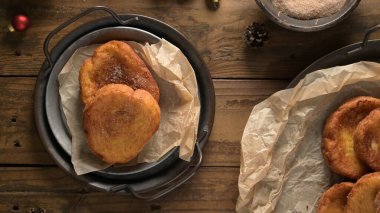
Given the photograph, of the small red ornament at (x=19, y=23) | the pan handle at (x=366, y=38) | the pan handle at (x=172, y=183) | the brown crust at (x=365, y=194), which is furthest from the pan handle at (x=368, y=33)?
the small red ornament at (x=19, y=23)

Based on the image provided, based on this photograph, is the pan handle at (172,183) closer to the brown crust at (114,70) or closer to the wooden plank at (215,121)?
the wooden plank at (215,121)

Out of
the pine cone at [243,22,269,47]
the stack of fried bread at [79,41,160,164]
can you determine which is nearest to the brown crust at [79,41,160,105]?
the stack of fried bread at [79,41,160,164]

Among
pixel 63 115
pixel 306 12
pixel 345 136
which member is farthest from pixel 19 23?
pixel 345 136

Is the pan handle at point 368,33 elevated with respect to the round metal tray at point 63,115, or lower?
elevated

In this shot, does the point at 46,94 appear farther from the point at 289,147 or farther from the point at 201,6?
the point at 289,147

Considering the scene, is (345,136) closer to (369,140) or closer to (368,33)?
(369,140)

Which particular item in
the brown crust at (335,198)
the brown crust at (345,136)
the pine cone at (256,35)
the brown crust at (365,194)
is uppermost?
the pine cone at (256,35)

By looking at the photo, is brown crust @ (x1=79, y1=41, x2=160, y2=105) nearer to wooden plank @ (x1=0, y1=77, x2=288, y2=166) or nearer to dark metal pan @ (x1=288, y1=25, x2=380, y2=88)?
wooden plank @ (x1=0, y1=77, x2=288, y2=166)
